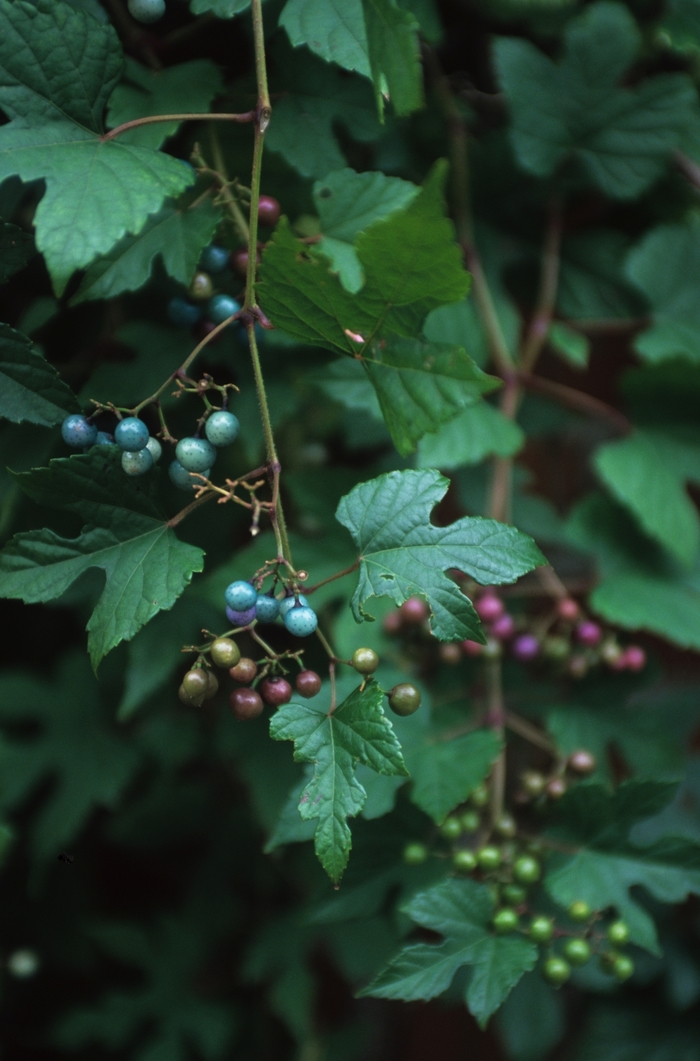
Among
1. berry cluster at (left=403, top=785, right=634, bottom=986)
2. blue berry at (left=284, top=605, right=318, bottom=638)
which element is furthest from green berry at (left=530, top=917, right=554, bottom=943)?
blue berry at (left=284, top=605, right=318, bottom=638)

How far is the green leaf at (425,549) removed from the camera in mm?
518

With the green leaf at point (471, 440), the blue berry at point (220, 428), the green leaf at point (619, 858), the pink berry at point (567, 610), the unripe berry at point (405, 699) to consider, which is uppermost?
the blue berry at point (220, 428)

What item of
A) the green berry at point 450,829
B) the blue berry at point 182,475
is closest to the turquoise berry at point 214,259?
the blue berry at point 182,475

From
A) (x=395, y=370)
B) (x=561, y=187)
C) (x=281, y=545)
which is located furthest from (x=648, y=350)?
(x=281, y=545)

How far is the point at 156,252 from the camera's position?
0.64 m

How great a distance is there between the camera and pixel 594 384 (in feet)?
4.39

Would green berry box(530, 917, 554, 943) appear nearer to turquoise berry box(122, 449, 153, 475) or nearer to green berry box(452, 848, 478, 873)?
green berry box(452, 848, 478, 873)

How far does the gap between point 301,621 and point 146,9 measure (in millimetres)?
510

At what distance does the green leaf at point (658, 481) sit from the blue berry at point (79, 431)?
602 mm

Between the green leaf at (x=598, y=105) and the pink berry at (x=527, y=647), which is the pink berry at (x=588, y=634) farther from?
the green leaf at (x=598, y=105)

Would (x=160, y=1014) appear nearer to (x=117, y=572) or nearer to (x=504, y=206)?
(x=117, y=572)

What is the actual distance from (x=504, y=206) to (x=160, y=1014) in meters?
1.29

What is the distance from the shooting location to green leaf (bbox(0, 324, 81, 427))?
58cm

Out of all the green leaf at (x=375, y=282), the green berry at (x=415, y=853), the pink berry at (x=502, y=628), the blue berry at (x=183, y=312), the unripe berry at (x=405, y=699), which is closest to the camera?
the green leaf at (x=375, y=282)
